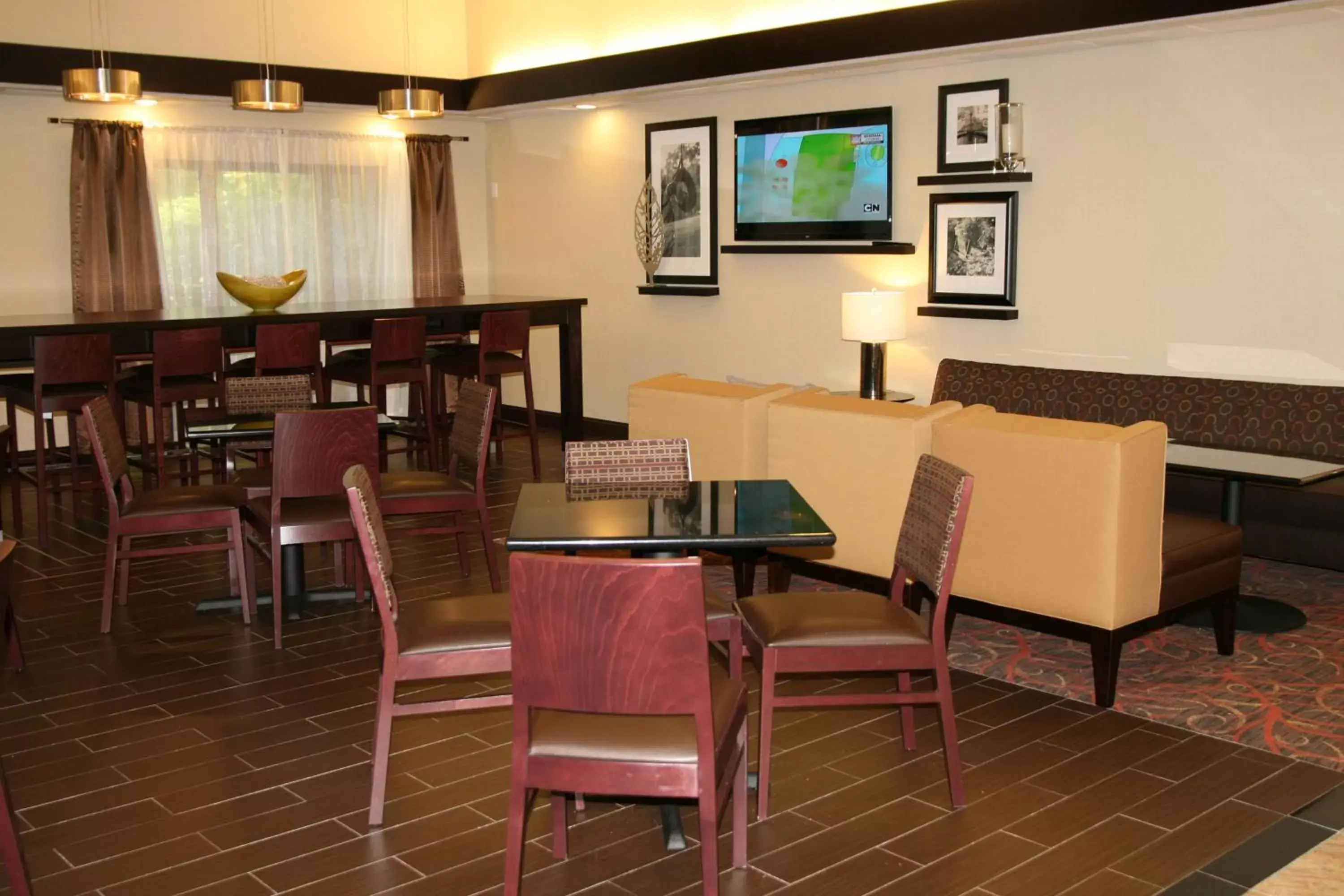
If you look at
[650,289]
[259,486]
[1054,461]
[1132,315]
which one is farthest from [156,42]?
[1054,461]

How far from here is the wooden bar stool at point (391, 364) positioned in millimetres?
7473

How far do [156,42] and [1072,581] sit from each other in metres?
7.60

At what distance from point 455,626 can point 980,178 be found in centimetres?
460

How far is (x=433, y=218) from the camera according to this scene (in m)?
10.3

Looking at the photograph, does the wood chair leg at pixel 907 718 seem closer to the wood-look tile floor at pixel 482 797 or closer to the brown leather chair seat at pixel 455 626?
the wood-look tile floor at pixel 482 797

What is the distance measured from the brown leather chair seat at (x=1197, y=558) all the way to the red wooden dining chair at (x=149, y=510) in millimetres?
3450

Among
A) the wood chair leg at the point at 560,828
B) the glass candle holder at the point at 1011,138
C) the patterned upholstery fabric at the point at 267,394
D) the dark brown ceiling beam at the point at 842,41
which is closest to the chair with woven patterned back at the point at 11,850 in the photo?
the wood chair leg at the point at 560,828

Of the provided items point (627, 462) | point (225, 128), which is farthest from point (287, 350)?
point (627, 462)

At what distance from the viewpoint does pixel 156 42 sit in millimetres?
9016

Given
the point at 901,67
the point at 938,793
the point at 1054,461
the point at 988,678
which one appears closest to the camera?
the point at 938,793

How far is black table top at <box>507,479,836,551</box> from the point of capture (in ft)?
10.6

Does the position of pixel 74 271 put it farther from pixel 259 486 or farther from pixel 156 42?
Result: pixel 259 486

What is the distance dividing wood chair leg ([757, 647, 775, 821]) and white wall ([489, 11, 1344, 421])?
3.84m

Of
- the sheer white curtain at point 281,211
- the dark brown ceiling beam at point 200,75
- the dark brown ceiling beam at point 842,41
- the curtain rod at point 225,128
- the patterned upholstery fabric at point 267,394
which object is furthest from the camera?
the sheer white curtain at point 281,211
